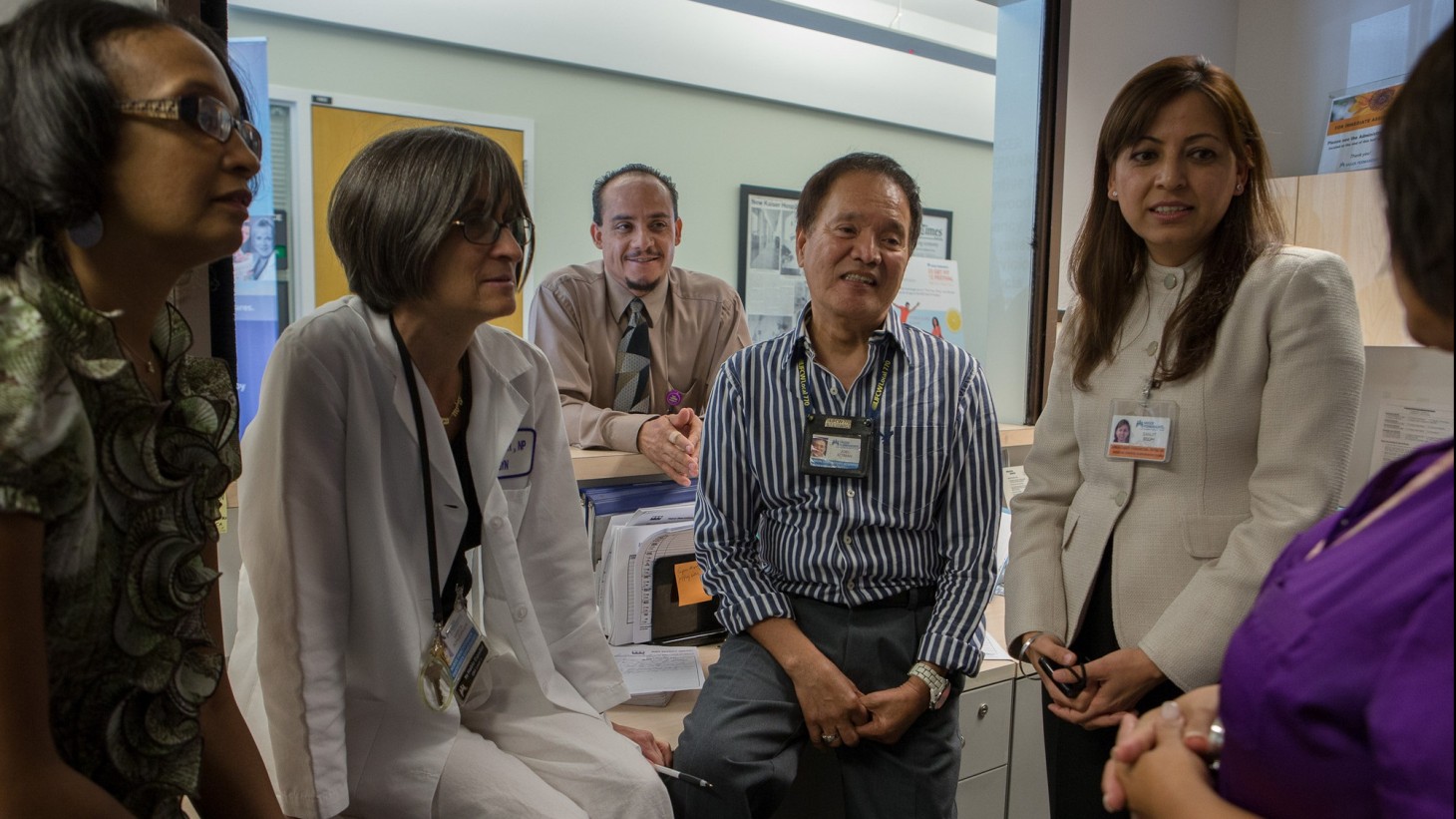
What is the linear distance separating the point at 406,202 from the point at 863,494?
1002mm

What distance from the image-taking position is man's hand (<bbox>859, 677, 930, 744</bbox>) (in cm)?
169

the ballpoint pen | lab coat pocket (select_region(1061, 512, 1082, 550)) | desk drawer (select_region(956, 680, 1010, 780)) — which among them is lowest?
desk drawer (select_region(956, 680, 1010, 780))

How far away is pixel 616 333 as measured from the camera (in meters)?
2.72

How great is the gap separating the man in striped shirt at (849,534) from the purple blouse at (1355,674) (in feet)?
3.39

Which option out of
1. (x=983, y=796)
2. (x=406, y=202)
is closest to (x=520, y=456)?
(x=406, y=202)

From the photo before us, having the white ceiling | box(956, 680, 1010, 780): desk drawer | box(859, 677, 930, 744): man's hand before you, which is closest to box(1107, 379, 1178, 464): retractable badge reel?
box(859, 677, 930, 744): man's hand

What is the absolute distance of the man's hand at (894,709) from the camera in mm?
1687

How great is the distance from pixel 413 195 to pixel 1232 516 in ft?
4.60

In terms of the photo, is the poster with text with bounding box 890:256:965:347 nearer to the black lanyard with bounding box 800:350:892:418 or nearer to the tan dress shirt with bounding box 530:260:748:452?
the tan dress shirt with bounding box 530:260:748:452

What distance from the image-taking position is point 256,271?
2.59 m

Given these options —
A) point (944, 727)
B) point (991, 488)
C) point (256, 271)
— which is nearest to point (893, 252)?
point (991, 488)

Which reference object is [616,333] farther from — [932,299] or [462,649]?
[932,299]

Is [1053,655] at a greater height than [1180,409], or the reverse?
[1180,409]

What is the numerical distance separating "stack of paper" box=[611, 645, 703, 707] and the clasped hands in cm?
40
